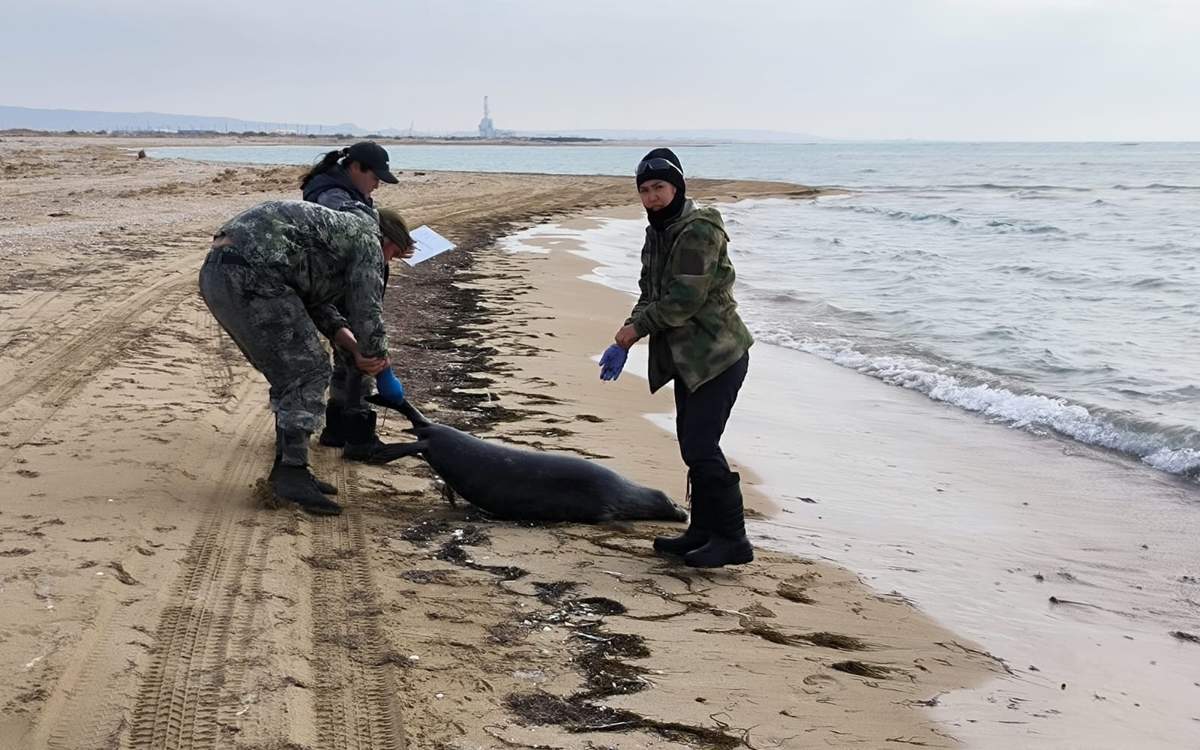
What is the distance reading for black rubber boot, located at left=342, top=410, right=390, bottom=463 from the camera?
19.7 ft

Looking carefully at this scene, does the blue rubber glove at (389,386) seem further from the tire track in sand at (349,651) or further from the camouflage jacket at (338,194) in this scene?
the tire track in sand at (349,651)

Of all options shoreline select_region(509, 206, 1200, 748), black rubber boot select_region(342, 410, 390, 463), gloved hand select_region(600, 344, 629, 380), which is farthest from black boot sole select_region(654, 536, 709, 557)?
black rubber boot select_region(342, 410, 390, 463)

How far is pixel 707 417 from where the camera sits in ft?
15.3

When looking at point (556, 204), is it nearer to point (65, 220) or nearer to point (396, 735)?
point (65, 220)

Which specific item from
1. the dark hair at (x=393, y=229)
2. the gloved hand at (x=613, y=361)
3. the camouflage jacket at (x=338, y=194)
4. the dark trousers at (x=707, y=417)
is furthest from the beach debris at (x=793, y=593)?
the dark hair at (x=393, y=229)

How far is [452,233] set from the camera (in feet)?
65.7

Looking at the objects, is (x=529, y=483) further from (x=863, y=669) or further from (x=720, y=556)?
(x=863, y=669)

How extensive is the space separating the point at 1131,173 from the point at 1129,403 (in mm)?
58545

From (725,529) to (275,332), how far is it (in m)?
2.19

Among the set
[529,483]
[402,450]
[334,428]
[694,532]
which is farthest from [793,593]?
[334,428]

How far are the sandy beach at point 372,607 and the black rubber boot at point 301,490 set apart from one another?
0.12 meters

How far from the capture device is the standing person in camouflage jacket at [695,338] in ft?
14.7

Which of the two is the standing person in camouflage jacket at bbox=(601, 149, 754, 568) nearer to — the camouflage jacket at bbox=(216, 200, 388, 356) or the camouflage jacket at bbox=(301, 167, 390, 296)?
the camouflage jacket at bbox=(216, 200, 388, 356)

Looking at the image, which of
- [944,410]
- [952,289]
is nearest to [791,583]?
[944,410]
